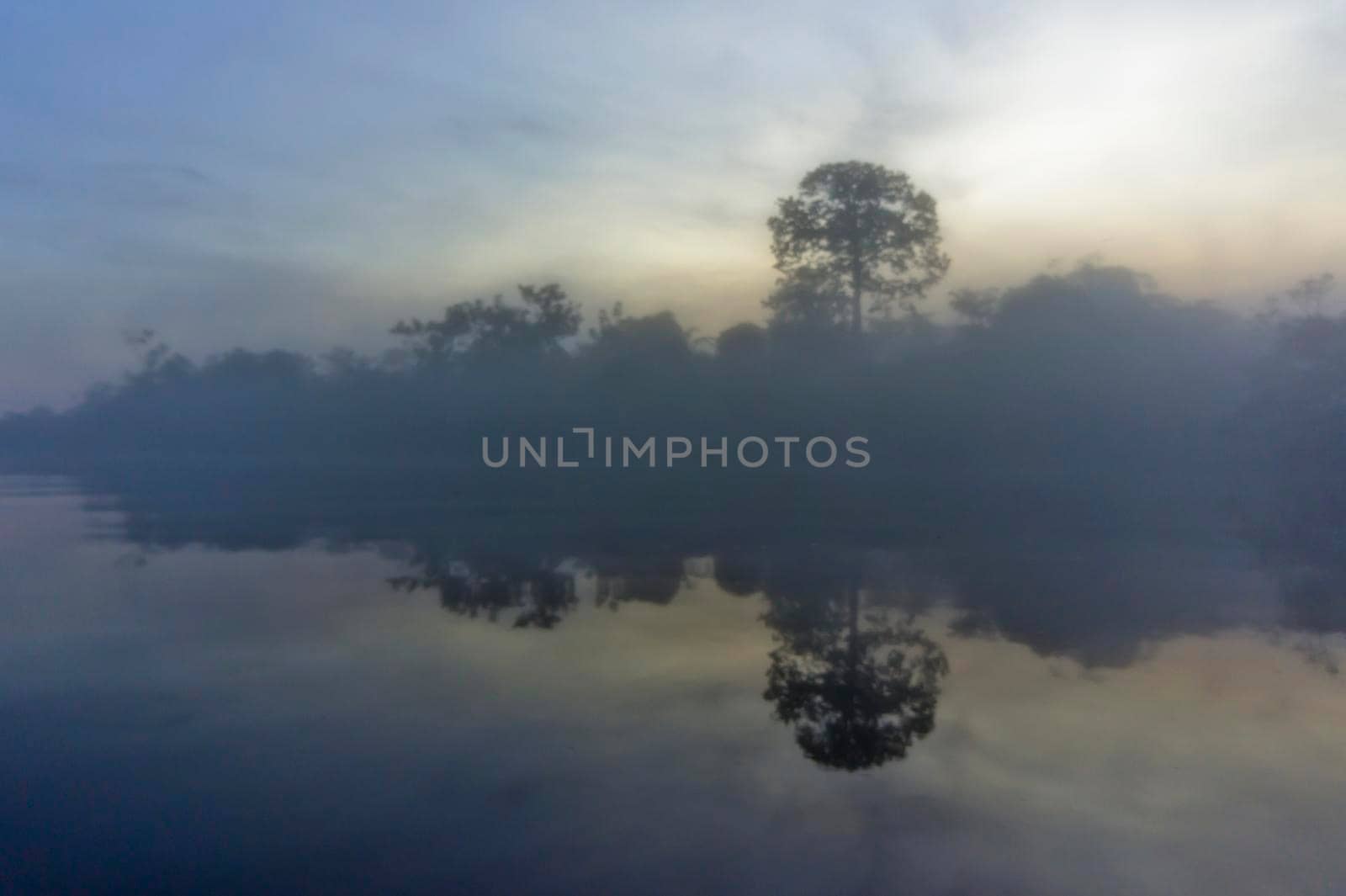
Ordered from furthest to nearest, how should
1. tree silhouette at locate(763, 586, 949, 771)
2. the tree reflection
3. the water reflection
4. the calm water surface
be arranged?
the tree reflection, the water reflection, tree silhouette at locate(763, 586, 949, 771), the calm water surface

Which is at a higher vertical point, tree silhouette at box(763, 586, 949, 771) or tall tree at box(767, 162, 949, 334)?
tall tree at box(767, 162, 949, 334)

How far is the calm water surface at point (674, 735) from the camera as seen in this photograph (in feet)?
16.2

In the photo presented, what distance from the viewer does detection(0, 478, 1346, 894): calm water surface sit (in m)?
4.95

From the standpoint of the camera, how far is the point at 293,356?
69062 mm

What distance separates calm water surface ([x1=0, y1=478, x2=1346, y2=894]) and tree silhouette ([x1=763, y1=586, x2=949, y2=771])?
0.13ft

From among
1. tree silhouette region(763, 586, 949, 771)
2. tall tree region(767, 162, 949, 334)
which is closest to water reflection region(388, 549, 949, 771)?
tree silhouette region(763, 586, 949, 771)

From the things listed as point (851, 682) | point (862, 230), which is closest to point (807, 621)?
point (851, 682)

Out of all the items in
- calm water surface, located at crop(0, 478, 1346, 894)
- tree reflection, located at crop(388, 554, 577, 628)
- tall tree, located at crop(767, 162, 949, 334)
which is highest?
tall tree, located at crop(767, 162, 949, 334)

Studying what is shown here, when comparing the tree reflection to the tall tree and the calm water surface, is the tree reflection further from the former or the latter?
the tall tree

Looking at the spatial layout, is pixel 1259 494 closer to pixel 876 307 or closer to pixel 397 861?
pixel 876 307

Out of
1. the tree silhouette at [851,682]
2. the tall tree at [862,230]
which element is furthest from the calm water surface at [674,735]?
the tall tree at [862,230]

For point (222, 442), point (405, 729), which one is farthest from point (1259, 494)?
point (222, 442)

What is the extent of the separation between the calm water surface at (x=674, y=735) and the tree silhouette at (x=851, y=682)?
40 mm

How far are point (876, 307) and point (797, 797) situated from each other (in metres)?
34.9
